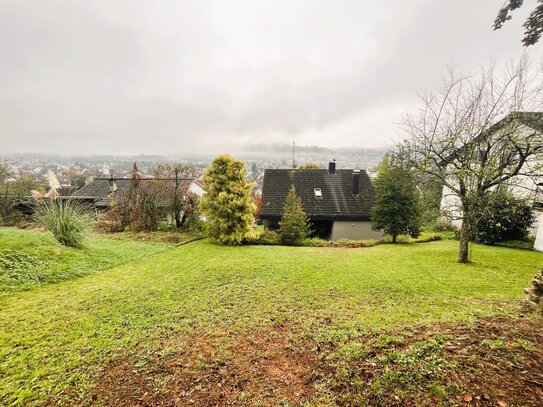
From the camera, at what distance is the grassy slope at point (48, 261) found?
17.2 feet

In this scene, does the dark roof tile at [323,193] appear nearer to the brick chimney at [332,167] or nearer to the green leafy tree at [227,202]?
the brick chimney at [332,167]

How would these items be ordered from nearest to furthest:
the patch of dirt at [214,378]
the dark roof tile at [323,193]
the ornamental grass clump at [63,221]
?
the patch of dirt at [214,378], the ornamental grass clump at [63,221], the dark roof tile at [323,193]

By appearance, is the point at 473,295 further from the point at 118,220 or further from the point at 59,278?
the point at 118,220

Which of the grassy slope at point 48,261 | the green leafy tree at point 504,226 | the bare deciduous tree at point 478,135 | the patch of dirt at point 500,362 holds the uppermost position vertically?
the bare deciduous tree at point 478,135

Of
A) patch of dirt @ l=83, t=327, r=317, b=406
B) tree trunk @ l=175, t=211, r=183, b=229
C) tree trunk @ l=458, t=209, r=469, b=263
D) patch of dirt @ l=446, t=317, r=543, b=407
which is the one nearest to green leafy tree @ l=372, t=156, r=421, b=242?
tree trunk @ l=458, t=209, r=469, b=263

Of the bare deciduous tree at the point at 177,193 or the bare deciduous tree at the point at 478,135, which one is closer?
the bare deciduous tree at the point at 478,135

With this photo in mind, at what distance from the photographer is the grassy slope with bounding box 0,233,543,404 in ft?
9.85

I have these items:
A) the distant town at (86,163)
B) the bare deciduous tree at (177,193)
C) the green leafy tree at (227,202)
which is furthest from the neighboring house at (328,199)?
the bare deciduous tree at (177,193)

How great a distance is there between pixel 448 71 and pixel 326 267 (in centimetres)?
863

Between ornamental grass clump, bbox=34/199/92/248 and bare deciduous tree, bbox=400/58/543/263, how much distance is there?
12168mm

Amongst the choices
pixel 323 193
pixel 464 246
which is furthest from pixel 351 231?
pixel 464 246

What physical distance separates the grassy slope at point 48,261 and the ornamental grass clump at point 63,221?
0.31m

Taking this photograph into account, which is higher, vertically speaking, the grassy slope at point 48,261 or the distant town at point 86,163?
the distant town at point 86,163

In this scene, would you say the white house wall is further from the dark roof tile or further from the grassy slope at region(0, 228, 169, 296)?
the grassy slope at region(0, 228, 169, 296)
